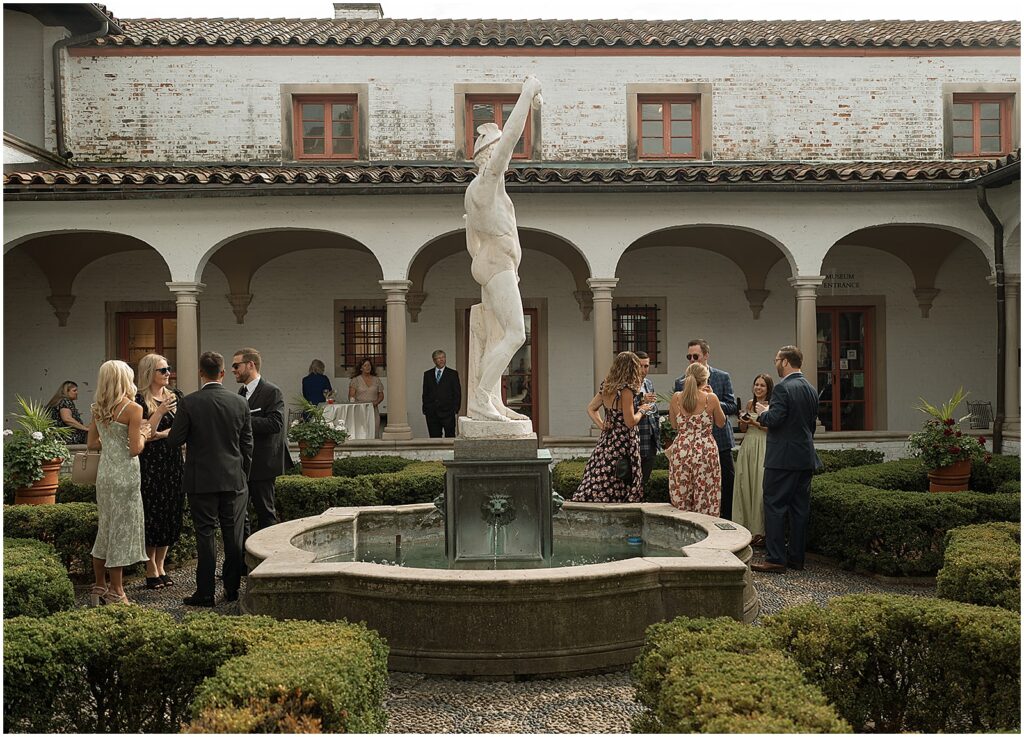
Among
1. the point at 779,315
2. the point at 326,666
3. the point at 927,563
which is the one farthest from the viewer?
the point at 779,315

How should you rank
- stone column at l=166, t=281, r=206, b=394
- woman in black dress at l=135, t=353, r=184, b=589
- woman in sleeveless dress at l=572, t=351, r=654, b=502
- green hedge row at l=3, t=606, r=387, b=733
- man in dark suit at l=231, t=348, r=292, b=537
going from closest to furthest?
green hedge row at l=3, t=606, r=387, b=733
woman in black dress at l=135, t=353, r=184, b=589
man in dark suit at l=231, t=348, r=292, b=537
woman in sleeveless dress at l=572, t=351, r=654, b=502
stone column at l=166, t=281, r=206, b=394

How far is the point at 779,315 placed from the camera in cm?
1647

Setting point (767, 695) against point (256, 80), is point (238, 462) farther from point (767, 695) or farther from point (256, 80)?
point (256, 80)

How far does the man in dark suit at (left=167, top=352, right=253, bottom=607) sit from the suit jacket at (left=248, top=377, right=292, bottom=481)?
2.21ft

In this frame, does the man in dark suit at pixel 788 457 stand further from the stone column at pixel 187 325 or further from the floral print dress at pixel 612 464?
the stone column at pixel 187 325

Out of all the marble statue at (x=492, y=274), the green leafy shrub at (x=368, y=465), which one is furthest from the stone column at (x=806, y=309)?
the marble statue at (x=492, y=274)

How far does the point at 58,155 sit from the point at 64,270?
1892mm

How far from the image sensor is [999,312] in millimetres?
13523

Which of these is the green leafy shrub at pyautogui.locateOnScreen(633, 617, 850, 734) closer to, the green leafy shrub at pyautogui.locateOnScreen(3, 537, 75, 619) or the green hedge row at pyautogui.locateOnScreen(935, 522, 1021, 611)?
the green hedge row at pyautogui.locateOnScreen(935, 522, 1021, 611)

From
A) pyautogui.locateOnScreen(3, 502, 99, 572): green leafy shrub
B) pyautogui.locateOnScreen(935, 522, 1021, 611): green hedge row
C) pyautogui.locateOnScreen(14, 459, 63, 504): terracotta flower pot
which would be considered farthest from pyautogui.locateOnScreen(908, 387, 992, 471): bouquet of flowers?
pyautogui.locateOnScreen(14, 459, 63, 504): terracotta flower pot

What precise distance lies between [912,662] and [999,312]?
11244 mm

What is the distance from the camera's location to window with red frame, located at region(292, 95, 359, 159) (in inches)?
630

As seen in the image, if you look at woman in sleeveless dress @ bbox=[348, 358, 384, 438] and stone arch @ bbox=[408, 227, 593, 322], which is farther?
stone arch @ bbox=[408, 227, 593, 322]

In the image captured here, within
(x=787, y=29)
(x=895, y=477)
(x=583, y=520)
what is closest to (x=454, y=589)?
(x=583, y=520)
